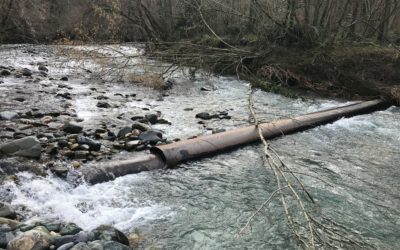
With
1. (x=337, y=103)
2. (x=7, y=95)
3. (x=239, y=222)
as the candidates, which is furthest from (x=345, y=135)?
(x=7, y=95)

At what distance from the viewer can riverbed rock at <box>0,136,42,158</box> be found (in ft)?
21.2

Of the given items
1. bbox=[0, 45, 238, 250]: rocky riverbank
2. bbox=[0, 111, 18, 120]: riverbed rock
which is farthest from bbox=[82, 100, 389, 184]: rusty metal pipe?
bbox=[0, 111, 18, 120]: riverbed rock

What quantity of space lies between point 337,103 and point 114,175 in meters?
8.72

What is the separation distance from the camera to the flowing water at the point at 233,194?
5.04 meters

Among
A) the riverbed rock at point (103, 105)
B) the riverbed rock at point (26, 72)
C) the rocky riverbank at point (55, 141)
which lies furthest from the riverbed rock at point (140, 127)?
the riverbed rock at point (26, 72)

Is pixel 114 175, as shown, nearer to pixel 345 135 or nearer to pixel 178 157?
pixel 178 157

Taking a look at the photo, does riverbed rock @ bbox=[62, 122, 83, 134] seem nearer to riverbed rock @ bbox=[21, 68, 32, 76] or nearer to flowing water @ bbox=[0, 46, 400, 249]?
flowing water @ bbox=[0, 46, 400, 249]

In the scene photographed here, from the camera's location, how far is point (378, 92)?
1322 cm

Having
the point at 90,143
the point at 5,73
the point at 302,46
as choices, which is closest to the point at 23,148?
the point at 90,143

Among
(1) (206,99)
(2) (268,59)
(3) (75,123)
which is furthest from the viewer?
(2) (268,59)

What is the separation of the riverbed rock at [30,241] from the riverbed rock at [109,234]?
0.53 m

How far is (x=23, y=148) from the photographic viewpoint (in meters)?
6.58

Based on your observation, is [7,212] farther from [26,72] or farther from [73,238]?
[26,72]

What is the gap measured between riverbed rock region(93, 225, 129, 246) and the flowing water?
11.7 inches
